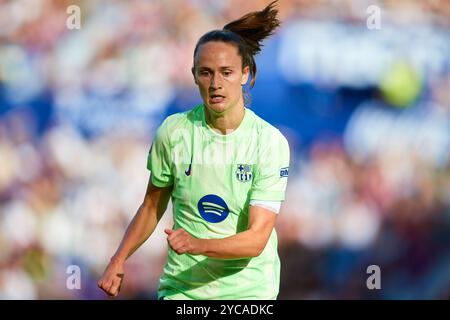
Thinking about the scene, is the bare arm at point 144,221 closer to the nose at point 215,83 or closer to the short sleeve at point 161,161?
the short sleeve at point 161,161

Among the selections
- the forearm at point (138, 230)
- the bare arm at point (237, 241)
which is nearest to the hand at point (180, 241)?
the bare arm at point (237, 241)

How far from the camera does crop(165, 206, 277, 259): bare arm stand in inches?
125

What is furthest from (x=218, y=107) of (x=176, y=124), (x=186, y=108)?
(x=186, y=108)

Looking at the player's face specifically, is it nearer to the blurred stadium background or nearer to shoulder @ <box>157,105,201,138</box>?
shoulder @ <box>157,105,201,138</box>

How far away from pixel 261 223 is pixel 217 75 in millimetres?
619

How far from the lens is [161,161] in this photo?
12.3ft

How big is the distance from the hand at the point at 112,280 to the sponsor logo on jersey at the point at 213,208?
39cm

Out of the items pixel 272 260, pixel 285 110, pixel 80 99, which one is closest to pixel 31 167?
pixel 80 99

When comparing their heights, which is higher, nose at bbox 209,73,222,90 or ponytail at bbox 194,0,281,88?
ponytail at bbox 194,0,281,88

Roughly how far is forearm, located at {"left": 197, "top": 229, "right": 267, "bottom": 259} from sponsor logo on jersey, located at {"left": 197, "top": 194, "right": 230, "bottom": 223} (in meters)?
0.16

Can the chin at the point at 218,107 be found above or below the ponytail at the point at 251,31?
below

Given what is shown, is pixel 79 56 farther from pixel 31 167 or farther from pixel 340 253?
pixel 340 253

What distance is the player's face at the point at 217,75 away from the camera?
363cm

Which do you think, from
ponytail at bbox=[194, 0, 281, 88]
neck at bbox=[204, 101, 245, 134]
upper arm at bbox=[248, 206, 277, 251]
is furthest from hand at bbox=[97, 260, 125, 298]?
ponytail at bbox=[194, 0, 281, 88]
